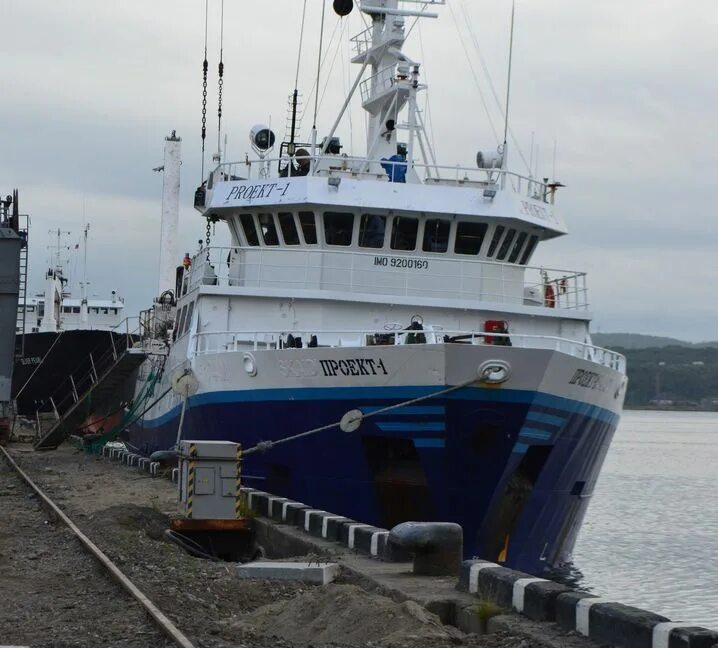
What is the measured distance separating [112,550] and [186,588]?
2568 mm

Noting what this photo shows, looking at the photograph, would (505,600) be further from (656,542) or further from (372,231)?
(656,542)

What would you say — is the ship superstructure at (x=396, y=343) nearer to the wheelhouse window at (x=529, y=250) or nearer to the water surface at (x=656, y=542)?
the wheelhouse window at (x=529, y=250)

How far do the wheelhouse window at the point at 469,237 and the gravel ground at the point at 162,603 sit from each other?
7.16m

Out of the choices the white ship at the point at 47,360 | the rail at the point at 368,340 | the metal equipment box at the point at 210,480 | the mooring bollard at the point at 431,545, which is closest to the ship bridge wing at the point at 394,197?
the rail at the point at 368,340

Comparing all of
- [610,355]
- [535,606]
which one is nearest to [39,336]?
[610,355]

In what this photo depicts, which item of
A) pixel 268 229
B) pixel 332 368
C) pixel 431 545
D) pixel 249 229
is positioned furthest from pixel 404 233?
pixel 431 545

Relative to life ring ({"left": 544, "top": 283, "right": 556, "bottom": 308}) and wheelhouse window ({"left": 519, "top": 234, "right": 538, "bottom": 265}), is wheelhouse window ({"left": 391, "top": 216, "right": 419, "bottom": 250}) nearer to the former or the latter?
wheelhouse window ({"left": 519, "top": 234, "right": 538, "bottom": 265})

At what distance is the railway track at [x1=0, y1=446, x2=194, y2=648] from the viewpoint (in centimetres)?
903

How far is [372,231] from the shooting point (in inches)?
822

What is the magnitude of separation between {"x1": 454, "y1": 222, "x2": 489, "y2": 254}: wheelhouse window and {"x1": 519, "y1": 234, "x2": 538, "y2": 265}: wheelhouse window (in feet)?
4.74

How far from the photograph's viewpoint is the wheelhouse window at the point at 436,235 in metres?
20.9

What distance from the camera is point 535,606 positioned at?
9320 millimetres

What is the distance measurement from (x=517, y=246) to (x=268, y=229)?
429 cm

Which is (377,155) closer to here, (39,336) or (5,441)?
(5,441)
